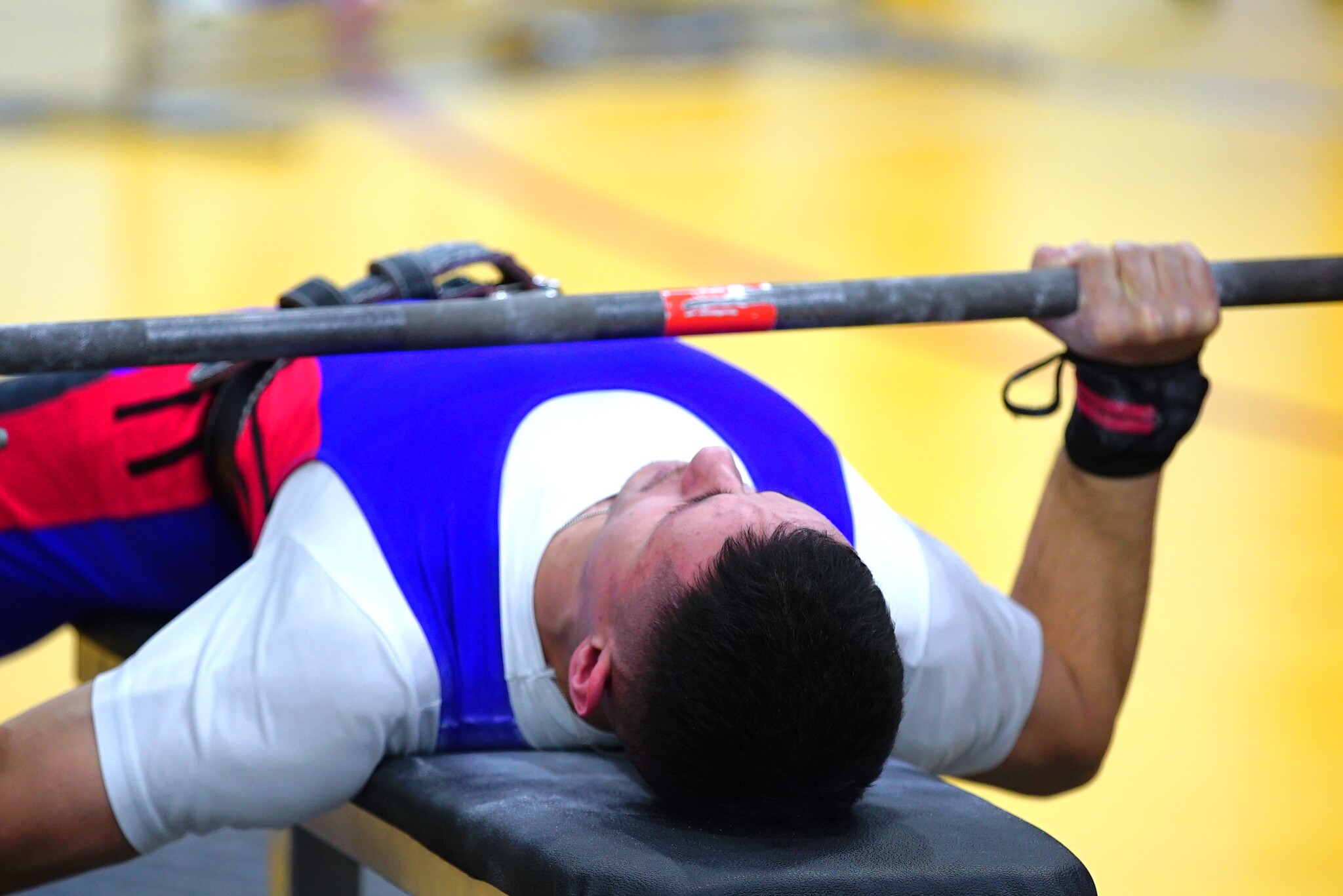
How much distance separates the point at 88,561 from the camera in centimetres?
184

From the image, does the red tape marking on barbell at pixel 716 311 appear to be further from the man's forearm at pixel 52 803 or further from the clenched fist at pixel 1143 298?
the man's forearm at pixel 52 803

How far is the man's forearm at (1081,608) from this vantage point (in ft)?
5.40

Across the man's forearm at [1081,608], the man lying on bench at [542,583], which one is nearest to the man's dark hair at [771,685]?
the man lying on bench at [542,583]

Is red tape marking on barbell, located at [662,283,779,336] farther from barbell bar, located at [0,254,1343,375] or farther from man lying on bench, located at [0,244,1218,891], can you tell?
man lying on bench, located at [0,244,1218,891]

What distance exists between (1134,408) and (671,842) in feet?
2.50

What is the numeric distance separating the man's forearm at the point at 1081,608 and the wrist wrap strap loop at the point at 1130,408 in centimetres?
4

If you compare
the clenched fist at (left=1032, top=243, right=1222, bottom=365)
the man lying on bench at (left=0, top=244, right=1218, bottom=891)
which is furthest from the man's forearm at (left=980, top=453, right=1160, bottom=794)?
the clenched fist at (left=1032, top=243, right=1222, bottom=365)

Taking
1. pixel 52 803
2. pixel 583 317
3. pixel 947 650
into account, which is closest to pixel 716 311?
pixel 583 317

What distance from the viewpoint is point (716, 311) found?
1506 millimetres

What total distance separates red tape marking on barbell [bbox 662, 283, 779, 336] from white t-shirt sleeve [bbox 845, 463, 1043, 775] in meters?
0.22

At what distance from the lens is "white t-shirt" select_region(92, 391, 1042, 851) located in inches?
52.6

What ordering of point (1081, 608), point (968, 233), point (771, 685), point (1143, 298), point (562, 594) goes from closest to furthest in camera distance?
point (771, 685) → point (562, 594) → point (1143, 298) → point (1081, 608) → point (968, 233)

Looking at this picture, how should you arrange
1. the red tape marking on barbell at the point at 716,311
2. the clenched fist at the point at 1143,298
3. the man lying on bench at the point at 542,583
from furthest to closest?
the clenched fist at the point at 1143,298 → the red tape marking on barbell at the point at 716,311 → the man lying on bench at the point at 542,583

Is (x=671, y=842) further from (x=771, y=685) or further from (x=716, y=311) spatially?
(x=716, y=311)
